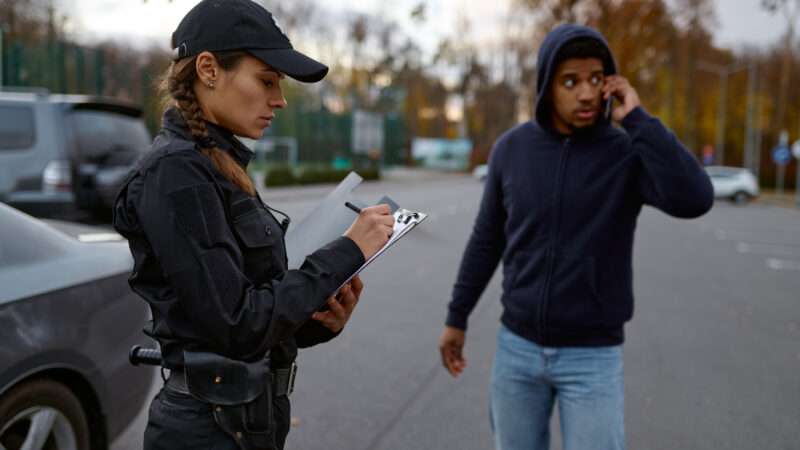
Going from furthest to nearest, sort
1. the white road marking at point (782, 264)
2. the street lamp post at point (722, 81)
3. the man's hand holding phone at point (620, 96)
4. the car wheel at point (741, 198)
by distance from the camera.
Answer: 1. the street lamp post at point (722, 81)
2. the car wheel at point (741, 198)
3. the white road marking at point (782, 264)
4. the man's hand holding phone at point (620, 96)

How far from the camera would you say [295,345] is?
1811 mm

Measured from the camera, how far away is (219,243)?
4.82ft

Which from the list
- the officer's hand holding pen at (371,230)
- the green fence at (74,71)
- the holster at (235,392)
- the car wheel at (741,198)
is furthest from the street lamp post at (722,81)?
the holster at (235,392)

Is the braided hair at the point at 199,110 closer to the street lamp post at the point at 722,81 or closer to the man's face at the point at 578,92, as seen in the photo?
the man's face at the point at 578,92

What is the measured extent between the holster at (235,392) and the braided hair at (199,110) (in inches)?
14.2

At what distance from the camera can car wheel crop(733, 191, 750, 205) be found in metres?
33.8

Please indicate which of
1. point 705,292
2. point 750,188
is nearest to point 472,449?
point 705,292

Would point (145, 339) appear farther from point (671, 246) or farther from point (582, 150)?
point (671, 246)

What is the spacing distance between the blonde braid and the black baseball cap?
64 millimetres

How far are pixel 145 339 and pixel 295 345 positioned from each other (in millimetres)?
1849

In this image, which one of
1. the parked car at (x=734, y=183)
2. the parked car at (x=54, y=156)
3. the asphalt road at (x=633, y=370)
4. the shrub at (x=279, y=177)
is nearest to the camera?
the asphalt road at (x=633, y=370)

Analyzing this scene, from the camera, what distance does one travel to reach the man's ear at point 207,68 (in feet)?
5.14

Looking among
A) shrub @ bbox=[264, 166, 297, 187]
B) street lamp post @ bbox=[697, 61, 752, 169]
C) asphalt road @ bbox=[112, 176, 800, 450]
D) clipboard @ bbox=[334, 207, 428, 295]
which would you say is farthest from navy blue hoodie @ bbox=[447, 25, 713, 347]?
street lamp post @ bbox=[697, 61, 752, 169]

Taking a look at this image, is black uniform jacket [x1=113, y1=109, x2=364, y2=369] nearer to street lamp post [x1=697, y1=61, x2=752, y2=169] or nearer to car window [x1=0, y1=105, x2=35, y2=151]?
car window [x1=0, y1=105, x2=35, y2=151]
